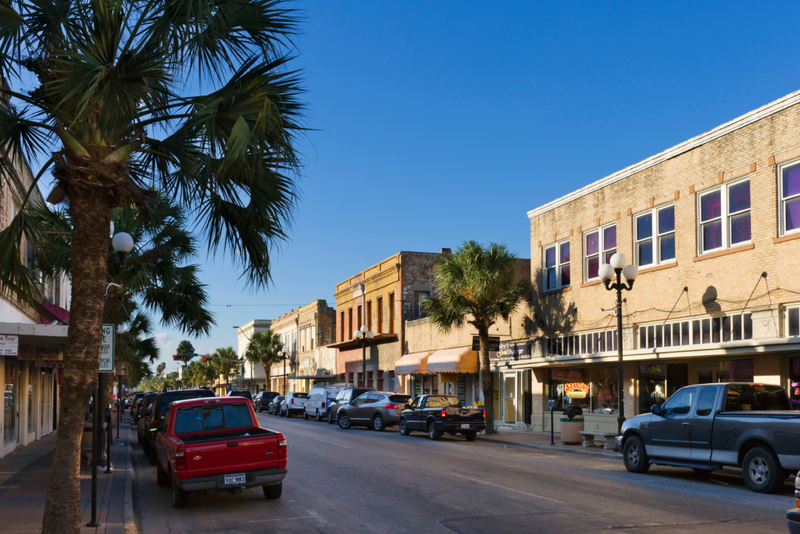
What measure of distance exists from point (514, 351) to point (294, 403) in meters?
19.7

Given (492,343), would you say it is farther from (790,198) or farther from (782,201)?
(790,198)

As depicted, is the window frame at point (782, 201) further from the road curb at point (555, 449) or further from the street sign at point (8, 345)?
the street sign at point (8, 345)

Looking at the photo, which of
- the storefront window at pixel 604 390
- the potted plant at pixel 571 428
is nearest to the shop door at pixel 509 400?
the storefront window at pixel 604 390

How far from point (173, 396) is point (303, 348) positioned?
4730cm

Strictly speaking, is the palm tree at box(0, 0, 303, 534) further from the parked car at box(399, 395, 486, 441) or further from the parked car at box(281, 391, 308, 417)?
the parked car at box(281, 391, 308, 417)

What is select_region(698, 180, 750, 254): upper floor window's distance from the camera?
19297mm

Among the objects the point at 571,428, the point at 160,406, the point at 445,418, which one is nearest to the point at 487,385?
the point at 445,418

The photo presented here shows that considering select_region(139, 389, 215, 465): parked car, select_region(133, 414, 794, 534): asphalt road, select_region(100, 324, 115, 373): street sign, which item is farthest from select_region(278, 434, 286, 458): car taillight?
select_region(139, 389, 215, 465): parked car

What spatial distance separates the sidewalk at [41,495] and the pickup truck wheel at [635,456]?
9701 millimetres

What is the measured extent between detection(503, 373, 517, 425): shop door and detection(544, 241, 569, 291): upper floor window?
4766 mm

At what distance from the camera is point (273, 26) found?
8.27 meters

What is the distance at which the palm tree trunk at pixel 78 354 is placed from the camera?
25.4 ft

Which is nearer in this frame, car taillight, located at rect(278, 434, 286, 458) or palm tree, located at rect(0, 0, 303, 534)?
palm tree, located at rect(0, 0, 303, 534)

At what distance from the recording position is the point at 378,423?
103 feet
